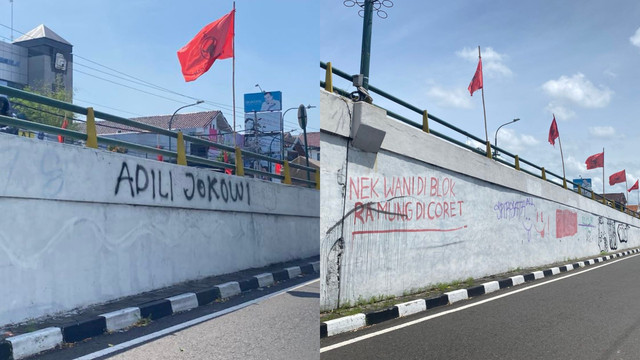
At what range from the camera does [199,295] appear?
6.88 metres

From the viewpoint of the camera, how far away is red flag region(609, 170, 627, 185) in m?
32.8

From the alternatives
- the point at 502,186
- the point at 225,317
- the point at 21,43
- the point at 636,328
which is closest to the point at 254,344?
the point at 225,317

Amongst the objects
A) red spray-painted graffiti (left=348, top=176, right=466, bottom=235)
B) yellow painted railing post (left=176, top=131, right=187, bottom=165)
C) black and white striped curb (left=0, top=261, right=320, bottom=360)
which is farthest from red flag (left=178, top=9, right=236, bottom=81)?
black and white striped curb (left=0, top=261, right=320, bottom=360)

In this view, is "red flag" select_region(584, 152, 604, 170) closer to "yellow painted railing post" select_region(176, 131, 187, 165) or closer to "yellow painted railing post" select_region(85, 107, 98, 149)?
"yellow painted railing post" select_region(176, 131, 187, 165)

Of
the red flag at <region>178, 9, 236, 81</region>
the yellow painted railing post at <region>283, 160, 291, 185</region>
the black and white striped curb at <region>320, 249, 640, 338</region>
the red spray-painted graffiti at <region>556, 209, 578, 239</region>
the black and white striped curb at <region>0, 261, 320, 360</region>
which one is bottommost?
the black and white striped curb at <region>320, 249, 640, 338</region>

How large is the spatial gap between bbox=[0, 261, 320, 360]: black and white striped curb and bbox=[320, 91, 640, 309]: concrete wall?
5.51ft

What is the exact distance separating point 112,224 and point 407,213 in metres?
3.95

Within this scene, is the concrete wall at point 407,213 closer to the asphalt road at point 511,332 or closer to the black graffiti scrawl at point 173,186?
the asphalt road at point 511,332

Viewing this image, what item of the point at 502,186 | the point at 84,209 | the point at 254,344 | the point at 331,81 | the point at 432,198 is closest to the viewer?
the point at 254,344

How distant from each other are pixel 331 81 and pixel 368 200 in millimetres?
1601

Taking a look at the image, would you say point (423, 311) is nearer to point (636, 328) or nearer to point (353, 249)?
point (353, 249)

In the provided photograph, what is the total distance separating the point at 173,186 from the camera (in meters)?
7.54

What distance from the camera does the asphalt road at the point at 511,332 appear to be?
4809mm

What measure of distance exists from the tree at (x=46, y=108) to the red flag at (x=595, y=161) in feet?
95.4
